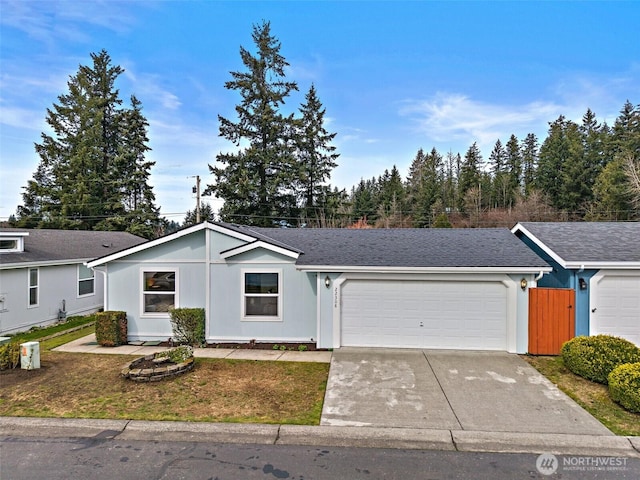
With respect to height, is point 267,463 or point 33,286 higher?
point 33,286

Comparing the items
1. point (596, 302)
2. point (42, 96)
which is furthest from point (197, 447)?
point (42, 96)

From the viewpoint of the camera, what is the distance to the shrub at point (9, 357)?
7.72m

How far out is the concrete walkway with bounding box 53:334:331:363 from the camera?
→ 893cm

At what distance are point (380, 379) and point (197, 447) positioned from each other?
392 cm

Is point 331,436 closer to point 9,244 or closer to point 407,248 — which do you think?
point 407,248

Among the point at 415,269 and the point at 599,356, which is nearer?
the point at 599,356

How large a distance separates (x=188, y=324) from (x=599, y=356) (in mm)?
9902

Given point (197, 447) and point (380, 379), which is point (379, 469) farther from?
point (380, 379)

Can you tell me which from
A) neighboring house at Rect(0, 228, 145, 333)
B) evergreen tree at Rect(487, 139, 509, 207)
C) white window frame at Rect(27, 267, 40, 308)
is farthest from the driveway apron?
evergreen tree at Rect(487, 139, 509, 207)

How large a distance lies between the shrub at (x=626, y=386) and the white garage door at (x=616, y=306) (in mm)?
3482

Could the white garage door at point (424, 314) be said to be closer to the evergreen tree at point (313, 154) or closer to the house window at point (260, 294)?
the house window at point (260, 294)

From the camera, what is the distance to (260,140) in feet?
100

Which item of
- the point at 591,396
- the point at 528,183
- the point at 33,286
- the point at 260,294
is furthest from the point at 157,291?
the point at 528,183

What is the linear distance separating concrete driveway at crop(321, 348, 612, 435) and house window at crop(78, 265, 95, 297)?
1259 cm
